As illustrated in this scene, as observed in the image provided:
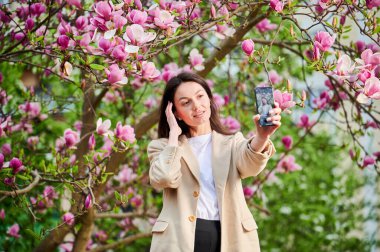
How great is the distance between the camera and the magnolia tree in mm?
2533

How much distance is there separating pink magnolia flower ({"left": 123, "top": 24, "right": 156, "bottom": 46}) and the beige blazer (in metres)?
0.45

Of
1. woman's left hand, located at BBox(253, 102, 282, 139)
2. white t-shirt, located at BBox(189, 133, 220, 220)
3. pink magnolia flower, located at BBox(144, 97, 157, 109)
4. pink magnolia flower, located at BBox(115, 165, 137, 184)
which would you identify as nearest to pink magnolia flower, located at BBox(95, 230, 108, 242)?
pink magnolia flower, located at BBox(115, 165, 137, 184)

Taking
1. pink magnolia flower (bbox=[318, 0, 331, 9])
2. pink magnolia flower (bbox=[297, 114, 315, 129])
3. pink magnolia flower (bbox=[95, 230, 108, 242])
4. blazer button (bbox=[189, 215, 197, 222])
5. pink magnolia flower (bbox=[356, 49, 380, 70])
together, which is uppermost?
pink magnolia flower (bbox=[318, 0, 331, 9])

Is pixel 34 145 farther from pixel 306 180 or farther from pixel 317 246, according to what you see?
pixel 306 180

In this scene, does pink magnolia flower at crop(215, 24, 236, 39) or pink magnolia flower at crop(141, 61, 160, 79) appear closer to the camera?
pink magnolia flower at crop(141, 61, 160, 79)

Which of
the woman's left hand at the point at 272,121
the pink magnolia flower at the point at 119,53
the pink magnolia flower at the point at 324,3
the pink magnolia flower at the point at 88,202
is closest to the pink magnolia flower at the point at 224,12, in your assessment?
the pink magnolia flower at the point at 324,3

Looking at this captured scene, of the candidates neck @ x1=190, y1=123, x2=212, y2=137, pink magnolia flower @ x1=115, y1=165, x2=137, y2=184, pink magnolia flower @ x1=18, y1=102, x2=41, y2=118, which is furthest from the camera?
pink magnolia flower @ x1=115, y1=165, x2=137, y2=184

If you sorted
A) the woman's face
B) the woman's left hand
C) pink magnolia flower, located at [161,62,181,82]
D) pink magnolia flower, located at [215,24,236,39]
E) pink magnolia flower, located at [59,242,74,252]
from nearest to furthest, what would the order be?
the woman's left hand → the woman's face → pink magnolia flower, located at [215,24,236,39] → pink magnolia flower, located at [161,62,181,82] → pink magnolia flower, located at [59,242,74,252]

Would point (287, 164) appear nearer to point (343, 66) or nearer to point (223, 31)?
point (223, 31)

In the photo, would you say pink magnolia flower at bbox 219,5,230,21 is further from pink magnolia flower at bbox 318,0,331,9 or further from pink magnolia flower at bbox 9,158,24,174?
pink magnolia flower at bbox 9,158,24,174

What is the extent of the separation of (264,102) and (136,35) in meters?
0.63

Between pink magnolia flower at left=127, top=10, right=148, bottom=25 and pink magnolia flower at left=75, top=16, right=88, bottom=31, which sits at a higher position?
pink magnolia flower at left=75, top=16, right=88, bottom=31

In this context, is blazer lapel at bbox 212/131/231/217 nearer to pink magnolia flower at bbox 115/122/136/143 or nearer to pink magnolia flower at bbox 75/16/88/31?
pink magnolia flower at bbox 115/122/136/143

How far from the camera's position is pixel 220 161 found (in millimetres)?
2514
